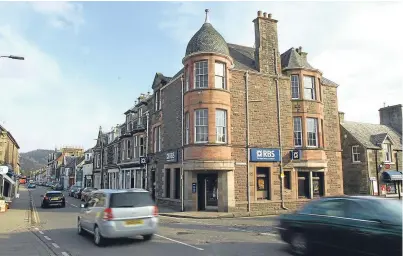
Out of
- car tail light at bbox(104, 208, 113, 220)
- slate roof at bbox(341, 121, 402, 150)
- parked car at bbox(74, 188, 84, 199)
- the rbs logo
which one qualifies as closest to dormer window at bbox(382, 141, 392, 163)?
slate roof at bbox(341, 121, 402, 150)

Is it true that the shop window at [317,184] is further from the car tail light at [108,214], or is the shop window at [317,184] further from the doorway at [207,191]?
the car tail light at [108,214]

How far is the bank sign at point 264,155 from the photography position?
23453 mm

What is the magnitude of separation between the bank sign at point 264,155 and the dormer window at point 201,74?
5.88m

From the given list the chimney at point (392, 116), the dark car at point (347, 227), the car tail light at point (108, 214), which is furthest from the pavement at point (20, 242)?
the chimney at point (392, 116)

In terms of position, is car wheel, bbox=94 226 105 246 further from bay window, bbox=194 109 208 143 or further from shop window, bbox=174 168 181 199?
shop window, bbox=174 168 181 199

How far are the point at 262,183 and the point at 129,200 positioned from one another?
14.9 m

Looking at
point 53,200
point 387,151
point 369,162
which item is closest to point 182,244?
point 53,200

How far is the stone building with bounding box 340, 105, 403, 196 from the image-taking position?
105 ft

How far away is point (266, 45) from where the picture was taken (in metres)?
25.6

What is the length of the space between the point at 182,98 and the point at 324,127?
12.1 meters

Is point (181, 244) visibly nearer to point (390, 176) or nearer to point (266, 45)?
point (266, 45)

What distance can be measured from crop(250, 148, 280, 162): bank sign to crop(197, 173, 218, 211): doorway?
123 inches

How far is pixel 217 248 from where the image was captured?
9.67m

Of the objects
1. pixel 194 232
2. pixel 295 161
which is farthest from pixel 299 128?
pixel 194 232
